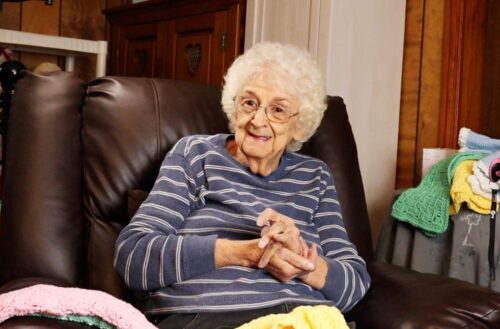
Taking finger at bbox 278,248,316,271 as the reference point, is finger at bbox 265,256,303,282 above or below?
below

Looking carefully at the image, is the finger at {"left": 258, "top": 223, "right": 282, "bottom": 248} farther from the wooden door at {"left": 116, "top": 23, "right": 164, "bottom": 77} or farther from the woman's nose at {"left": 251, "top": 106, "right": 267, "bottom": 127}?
the wooden door at {"left": 116, "top": 23, "right": 164, "bottom": 77}

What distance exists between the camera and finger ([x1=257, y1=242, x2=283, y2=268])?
48.2 inches

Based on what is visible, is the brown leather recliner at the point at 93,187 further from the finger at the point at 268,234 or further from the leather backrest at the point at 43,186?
the finger at the point at 268,234

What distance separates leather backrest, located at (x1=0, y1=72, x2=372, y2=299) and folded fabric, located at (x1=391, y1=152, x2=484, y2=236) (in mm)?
653

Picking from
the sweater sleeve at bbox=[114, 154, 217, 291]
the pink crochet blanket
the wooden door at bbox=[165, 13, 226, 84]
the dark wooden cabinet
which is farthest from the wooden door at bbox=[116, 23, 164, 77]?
the pink crochet blanket

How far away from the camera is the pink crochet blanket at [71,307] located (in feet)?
3.20

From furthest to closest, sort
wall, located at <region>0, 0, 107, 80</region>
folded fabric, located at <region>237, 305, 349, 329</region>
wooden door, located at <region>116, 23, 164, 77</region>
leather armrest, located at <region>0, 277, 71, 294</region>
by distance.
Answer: wall, located at <region>0, 0, 107, 80</region>, wooden door, located at <region>116, 23, 164, 77</region>, leather armrest, located at <region>0, 277, 71, 294</region>, folded fabric, located at <region>237, 305, 349, 329</region>

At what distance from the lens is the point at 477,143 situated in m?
1.94

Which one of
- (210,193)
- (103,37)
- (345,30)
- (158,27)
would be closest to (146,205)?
(210,193)

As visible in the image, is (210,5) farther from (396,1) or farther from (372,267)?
(372,267)

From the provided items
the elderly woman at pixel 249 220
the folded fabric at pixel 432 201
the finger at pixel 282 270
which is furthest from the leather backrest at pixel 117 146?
the folded fabric at pixel 432 201

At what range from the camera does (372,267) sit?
154 centimetres

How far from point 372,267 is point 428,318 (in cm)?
32

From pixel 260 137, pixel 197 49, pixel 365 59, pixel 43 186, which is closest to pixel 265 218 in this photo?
pixel 260 137
